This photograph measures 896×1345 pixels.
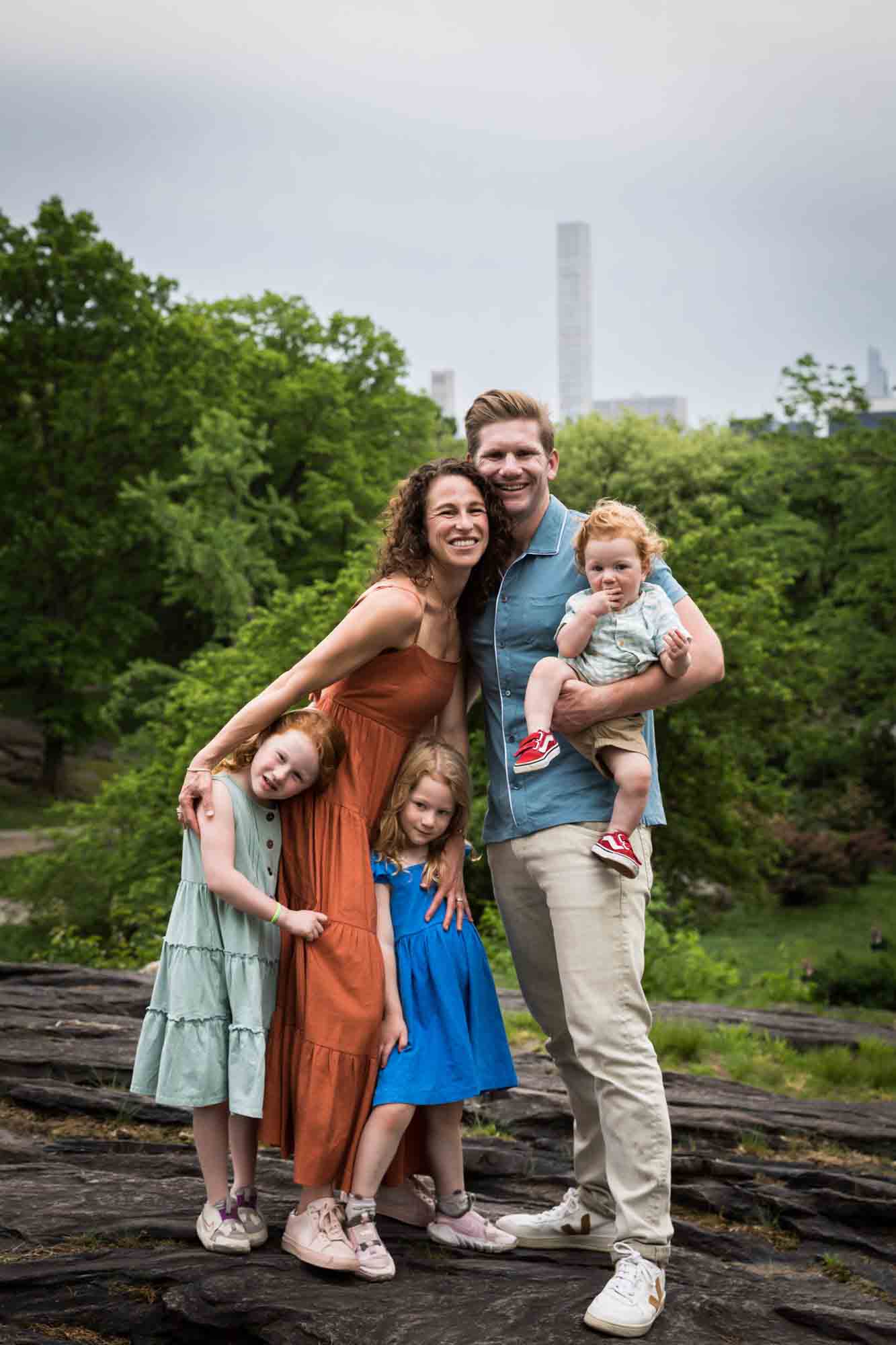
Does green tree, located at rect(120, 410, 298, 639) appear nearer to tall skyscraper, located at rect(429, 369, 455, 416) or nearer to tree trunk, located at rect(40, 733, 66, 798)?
tree trunk, located at rect(40, 733, 66, 798)

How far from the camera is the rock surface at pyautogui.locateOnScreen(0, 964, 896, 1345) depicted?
3.61 metres

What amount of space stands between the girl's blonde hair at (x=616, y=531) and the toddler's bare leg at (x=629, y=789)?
1.81 feet

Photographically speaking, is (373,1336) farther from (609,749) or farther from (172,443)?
(172,443)

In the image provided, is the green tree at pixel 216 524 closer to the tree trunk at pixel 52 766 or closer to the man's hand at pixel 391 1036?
the tree trunk at pixel 52 766

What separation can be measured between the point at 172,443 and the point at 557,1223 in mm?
25846

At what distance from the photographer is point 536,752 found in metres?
3.93

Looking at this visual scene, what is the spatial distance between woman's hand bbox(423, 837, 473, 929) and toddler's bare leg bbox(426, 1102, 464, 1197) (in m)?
0.55

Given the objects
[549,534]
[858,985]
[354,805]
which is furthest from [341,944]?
[858,985]

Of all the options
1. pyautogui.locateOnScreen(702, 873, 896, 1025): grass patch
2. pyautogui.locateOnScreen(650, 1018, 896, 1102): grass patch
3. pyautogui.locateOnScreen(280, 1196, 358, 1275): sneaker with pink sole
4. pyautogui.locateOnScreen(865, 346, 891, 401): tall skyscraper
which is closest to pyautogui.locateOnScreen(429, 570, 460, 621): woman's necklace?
Result: pyautogui.locateOnScreen(280, 1196, 358, 1275): sneaker with pink sole

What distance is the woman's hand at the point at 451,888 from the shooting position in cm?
417

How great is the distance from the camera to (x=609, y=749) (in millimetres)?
3977

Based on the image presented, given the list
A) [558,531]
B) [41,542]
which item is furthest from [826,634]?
[558,531]

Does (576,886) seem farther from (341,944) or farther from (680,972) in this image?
(680,972)

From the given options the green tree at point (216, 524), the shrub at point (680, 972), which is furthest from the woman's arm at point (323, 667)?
the green tree at point (216, 524)
